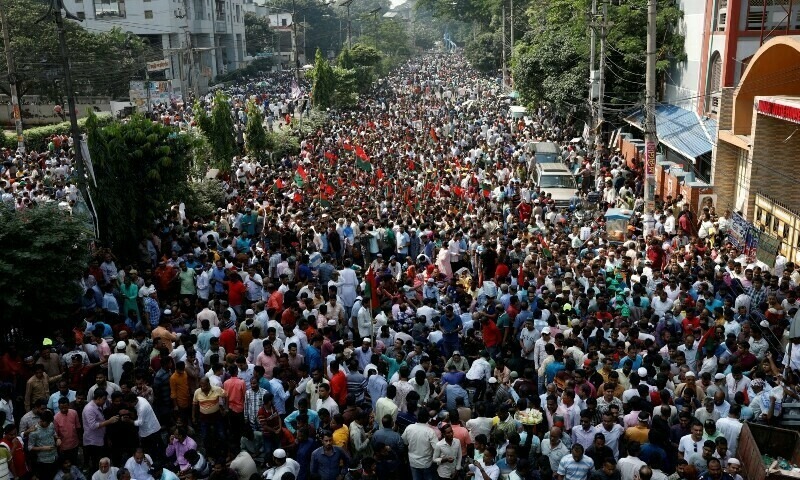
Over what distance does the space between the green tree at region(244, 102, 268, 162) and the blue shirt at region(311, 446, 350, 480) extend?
2203 cm

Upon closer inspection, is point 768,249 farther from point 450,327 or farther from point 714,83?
point 714,83

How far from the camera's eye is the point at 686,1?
25.6 m

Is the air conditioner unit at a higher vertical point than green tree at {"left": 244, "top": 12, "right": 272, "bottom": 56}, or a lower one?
lower

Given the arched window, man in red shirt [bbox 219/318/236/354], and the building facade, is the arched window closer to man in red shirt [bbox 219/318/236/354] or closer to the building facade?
the building facade

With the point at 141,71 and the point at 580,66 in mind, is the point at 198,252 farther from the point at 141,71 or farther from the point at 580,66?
the point at 141,71

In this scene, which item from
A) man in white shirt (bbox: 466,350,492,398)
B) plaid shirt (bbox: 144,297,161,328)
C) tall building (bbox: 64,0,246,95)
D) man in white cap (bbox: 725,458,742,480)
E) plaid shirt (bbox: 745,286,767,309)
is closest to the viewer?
man in white cap (bbox: 725,458,742,480)

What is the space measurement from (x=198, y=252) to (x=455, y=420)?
7.60 meters

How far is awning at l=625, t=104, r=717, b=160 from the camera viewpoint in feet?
70.8

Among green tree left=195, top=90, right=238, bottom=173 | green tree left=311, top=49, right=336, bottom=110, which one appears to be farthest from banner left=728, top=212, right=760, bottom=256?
green tree left=311, top=49, right=336, bottom=110

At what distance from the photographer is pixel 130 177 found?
15.5 m

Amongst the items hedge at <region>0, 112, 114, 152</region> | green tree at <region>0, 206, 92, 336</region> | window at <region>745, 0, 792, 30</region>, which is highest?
window at <region>745, 0, 792, 30</region>

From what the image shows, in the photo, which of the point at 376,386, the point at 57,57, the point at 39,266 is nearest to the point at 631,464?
the point at 376,386

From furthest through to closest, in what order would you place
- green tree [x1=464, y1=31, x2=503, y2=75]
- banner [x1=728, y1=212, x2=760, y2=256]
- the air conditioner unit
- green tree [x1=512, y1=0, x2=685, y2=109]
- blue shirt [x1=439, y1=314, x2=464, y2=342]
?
green tree [x1=464, y1=31, x2=503, y2=75]
green tree [x1=512, y1=0, x2=685, y2=109]
the air conditioner unit
banner [x1=728, y1=212, x2=760, y2=256]
blue shirt [x1=439, y1=314, x2=464, y2=342]

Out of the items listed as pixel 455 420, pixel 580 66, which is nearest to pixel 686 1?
pixel 580 66
